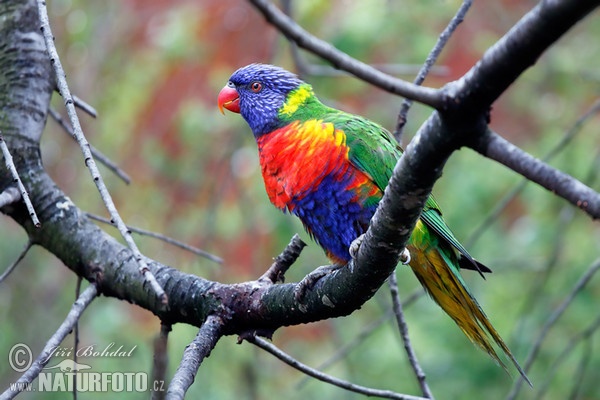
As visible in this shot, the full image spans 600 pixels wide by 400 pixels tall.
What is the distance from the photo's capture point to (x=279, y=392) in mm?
7188

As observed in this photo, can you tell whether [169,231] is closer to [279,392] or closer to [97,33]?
[279,392]

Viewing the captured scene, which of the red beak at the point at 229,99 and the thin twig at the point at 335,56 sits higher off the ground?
the red beak at the point at 229,99

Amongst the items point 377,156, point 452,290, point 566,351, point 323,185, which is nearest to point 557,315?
point 566,351

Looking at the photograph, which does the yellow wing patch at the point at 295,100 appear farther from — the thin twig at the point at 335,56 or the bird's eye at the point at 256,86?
the thin twig at the point at 335,56

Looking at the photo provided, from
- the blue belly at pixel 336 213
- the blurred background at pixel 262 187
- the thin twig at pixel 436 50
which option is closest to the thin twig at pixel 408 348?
the blue belly at pixel 336 213

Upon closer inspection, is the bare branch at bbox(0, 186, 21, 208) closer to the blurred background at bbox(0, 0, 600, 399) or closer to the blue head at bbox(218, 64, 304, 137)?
the blue head at bbox(218, 64, 304, 137)

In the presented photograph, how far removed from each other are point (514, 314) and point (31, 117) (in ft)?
11.3

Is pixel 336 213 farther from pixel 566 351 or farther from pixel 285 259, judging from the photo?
pixel 566 351

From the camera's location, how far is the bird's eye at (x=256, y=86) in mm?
3479

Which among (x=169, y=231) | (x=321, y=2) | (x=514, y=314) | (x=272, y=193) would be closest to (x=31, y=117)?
(x=272, y=193)

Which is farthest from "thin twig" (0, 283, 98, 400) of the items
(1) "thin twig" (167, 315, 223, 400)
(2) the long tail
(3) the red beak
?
(3) the red beak

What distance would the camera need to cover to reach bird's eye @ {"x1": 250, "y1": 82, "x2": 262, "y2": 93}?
3479 mm

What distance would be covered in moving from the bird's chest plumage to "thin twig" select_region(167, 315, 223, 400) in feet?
2.62

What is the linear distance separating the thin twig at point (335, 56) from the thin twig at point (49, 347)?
1.20 meters
